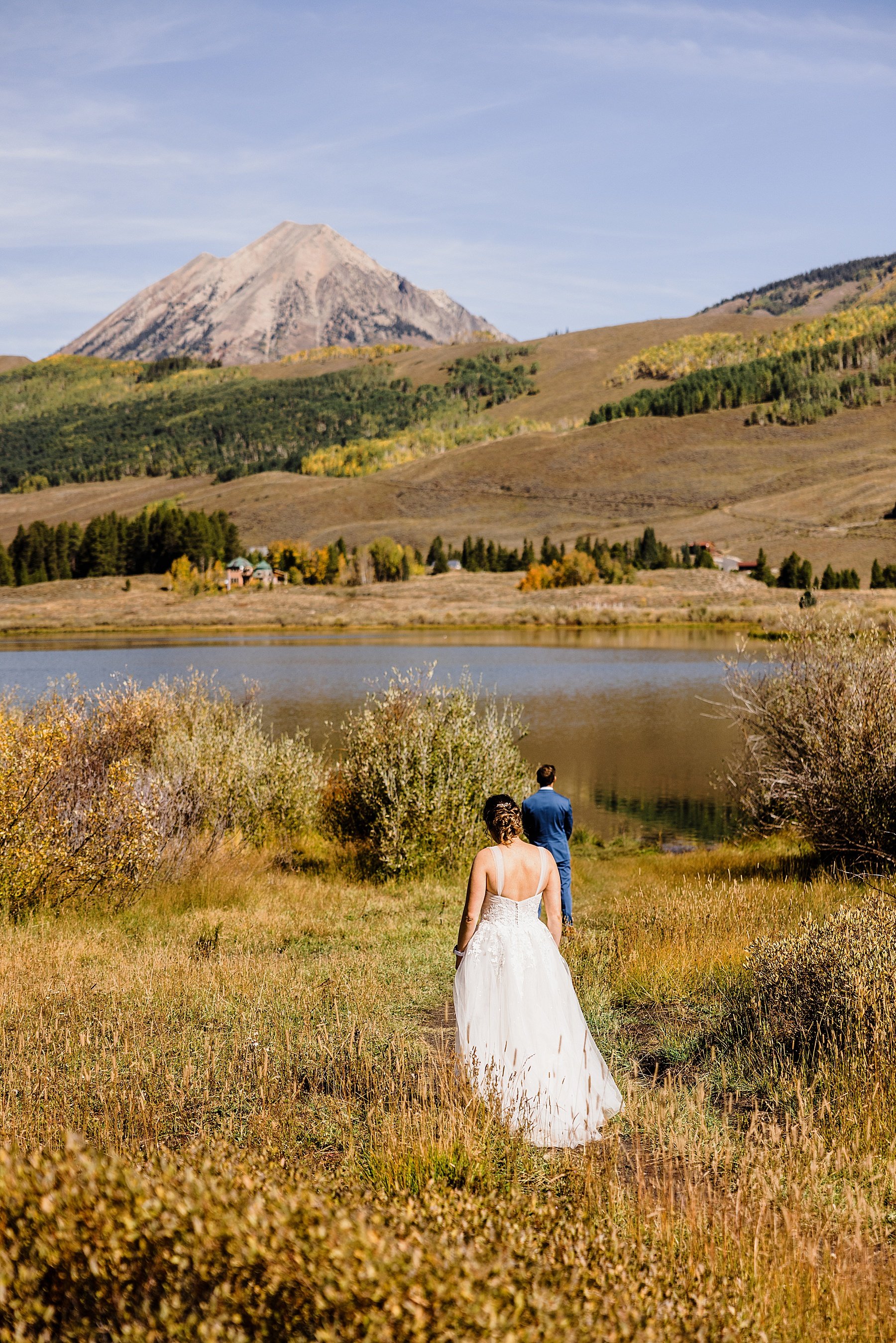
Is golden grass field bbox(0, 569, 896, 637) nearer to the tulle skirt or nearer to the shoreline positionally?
the shoreline

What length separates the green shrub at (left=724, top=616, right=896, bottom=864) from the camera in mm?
11742

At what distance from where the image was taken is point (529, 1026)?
16.3 ft

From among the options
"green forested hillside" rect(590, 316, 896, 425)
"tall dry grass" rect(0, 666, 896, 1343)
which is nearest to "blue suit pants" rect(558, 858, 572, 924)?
"tall dry grass" rect(0, 666, 896, 1343)

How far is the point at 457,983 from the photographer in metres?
5.15

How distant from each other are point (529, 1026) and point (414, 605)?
78930 mm

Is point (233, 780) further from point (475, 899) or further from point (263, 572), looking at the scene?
point (263, 572)

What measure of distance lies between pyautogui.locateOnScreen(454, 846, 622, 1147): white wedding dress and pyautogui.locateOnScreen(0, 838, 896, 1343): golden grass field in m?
0.17

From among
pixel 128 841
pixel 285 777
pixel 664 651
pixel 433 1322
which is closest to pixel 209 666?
pixel 664 651

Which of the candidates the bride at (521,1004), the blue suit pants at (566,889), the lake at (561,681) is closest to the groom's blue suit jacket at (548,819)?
the blue suit pants at (566,889)

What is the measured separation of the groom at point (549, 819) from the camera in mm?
9578

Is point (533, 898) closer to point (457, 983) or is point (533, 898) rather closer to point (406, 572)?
point (457, 983)

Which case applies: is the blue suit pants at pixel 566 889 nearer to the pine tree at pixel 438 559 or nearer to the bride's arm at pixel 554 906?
the bride's arm at pixel 554 906

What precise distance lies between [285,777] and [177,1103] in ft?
35.9

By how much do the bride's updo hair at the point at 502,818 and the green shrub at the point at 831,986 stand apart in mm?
1948
